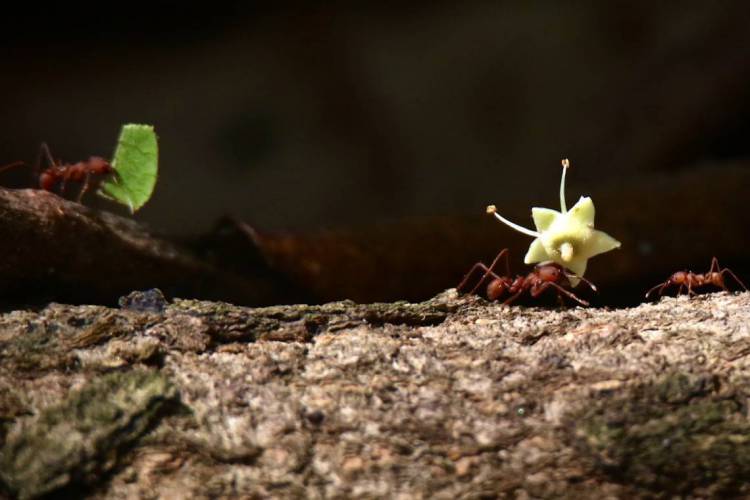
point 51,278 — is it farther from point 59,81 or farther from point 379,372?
point 59,81

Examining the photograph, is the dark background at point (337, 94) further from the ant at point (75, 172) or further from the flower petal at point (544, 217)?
the flower petal at point (544, 217)

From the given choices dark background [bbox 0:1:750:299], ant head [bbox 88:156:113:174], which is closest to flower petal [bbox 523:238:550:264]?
ant head [bbox 88:156:113:174]

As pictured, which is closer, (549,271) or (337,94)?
(549,271)

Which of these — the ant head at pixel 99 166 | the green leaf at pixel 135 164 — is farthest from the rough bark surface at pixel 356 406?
the ant head at pixel 99 166

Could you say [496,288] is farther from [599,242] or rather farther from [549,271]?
[599,242]

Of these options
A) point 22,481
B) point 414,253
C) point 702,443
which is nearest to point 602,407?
point 702,443

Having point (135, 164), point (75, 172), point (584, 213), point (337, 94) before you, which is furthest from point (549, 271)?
point (337, 94)
